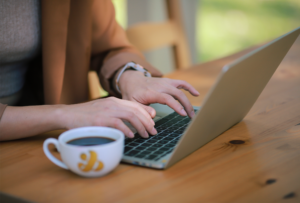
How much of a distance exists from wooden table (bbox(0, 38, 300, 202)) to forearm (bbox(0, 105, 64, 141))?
0.06ft

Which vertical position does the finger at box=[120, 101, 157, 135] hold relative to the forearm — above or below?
above

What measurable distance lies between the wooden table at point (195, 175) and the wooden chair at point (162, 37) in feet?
2.10

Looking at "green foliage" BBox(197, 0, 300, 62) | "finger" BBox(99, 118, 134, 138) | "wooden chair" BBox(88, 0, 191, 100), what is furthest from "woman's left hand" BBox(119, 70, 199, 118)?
"green foliage" BBox(197, 0, 300, 62)

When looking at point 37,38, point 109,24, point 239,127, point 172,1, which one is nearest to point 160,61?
point 172,1

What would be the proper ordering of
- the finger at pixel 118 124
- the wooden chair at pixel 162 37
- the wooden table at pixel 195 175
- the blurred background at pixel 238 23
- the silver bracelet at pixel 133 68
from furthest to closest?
the blurred background at pixel 238 23 < the wooden chair at pixel 162 37 < the silver bracelet at pixel 133 68 < the finger at pixel 118 124 < the wooden table at pixel 195 175

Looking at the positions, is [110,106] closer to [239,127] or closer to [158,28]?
[239,127]

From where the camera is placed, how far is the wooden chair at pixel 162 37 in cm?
125

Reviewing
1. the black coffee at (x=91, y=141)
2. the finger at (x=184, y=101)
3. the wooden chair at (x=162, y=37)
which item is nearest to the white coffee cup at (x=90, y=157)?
the black coffee at (x=91, y=141)

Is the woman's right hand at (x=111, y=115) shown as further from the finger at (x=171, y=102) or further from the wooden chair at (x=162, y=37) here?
the wooden chair at (x=162, y=37)

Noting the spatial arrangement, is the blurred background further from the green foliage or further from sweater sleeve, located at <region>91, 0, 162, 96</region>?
sweater sleeve, located at <region>91, 0, 162, 96</region>

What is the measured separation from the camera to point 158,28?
1.35 metres

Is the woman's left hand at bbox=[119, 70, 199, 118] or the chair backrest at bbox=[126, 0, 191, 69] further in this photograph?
the chair backrest at bbox=[126, 0, 191, 69]

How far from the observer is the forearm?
1.93 feet

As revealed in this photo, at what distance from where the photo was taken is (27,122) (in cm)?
59
